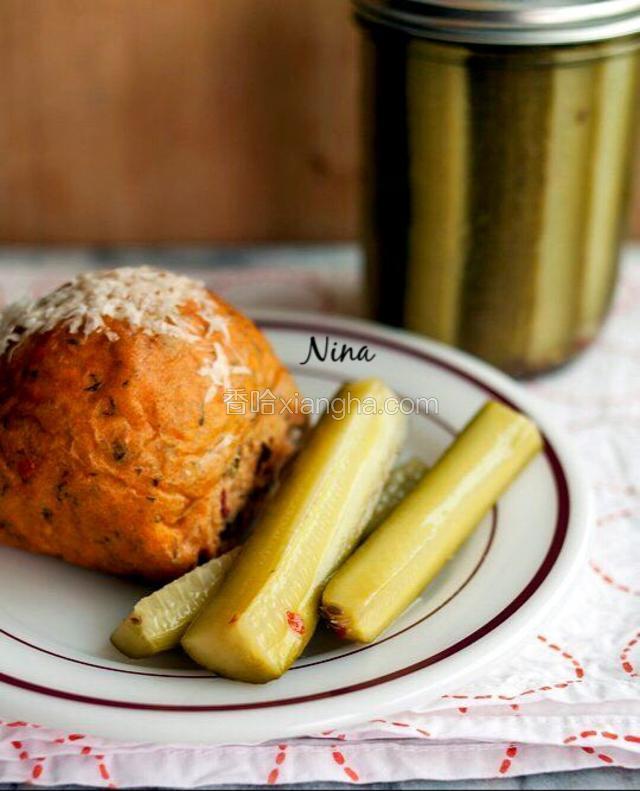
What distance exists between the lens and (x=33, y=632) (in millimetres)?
1053

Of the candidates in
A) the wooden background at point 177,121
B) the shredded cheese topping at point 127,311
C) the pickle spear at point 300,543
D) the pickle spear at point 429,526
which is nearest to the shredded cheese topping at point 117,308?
the shredded cheese topping at point 127,311

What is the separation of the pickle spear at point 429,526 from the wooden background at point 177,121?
764 mm

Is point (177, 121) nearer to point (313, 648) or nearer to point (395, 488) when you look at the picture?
point (395, 488)

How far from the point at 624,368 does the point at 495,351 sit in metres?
0.23

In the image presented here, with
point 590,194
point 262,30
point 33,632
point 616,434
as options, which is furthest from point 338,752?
point 262,30

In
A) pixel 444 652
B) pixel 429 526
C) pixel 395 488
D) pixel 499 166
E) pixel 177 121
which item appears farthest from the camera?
pixel 177 121

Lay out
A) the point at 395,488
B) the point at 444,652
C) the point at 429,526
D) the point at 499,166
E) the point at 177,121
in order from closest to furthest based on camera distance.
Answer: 1. the point at 444,652
2. the point at 429,526
3. the point at 395,488
4. the point at 499,166
5. the point at 177,121

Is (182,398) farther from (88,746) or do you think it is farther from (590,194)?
(590,194)

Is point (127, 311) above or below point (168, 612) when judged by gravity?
above

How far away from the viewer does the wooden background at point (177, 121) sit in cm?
171

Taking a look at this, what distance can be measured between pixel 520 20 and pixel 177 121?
734 mm

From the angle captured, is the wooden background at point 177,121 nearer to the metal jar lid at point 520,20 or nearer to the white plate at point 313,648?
the metal jar lid at point 520,20

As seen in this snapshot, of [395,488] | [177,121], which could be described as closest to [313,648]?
[395,488]

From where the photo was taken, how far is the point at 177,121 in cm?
181
